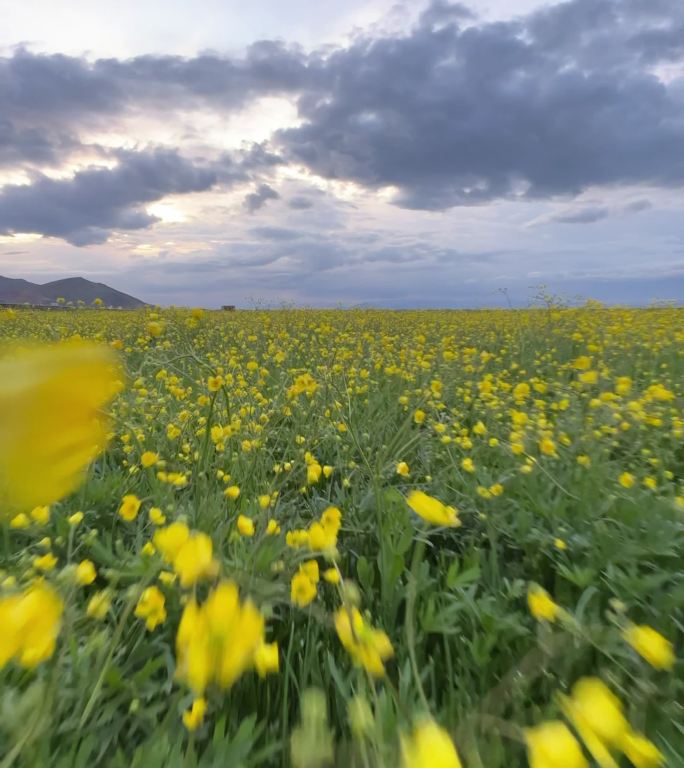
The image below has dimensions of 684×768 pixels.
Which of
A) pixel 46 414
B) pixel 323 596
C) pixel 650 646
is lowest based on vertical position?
pixel 323 596

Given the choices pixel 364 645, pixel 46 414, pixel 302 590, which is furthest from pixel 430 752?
pixel 302 590

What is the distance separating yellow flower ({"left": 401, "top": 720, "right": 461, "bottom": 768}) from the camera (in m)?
0.36

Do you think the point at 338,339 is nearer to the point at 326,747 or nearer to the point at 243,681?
the point at 243,681

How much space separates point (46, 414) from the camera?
0.89ft

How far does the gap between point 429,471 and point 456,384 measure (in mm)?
1398

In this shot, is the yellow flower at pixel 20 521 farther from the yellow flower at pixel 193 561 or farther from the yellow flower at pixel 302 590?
the yellow flower at pixel 193 561

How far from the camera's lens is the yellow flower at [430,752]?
361 mm

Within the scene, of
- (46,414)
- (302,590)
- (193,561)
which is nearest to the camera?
(46,414)

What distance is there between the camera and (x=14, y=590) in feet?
3.12

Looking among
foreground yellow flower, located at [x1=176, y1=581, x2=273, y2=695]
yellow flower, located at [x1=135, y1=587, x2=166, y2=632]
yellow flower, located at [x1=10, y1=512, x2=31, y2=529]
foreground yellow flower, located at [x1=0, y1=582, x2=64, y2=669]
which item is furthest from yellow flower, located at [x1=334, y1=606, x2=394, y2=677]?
yellow flower, located at [x1=10, y1=512, x2=31, y2=529]

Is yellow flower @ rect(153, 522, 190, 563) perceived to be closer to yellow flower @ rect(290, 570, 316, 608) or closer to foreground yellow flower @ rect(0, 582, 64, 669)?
foreground yellow flower @ rect(0, 582, 64, 669)

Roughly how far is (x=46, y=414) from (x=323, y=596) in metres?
1.05

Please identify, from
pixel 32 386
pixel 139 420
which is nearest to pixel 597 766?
pixel 32 386

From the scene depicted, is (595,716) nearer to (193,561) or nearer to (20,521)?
(193,561)
